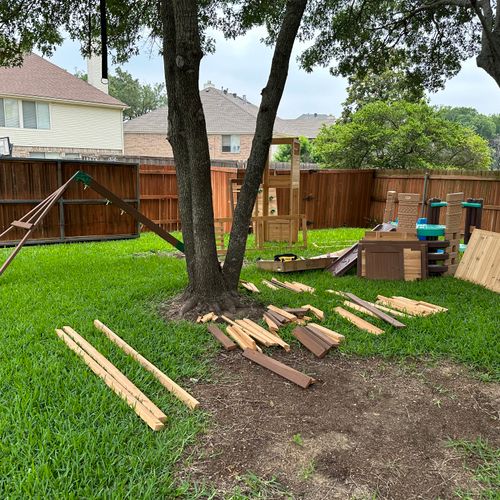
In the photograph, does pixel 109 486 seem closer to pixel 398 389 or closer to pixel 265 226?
pixel 398 389

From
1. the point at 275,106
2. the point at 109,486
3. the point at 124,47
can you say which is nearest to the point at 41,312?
the point at 109,486

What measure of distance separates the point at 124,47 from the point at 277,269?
15.8ft

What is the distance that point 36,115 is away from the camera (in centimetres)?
1850

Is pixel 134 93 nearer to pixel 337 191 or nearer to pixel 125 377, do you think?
pixel 337 191

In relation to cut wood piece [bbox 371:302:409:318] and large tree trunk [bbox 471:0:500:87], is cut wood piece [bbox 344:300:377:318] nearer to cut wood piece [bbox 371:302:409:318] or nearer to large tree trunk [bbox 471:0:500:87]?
cut wood piece [bbox 371:302:409:318]

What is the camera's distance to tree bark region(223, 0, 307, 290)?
452 centimetres

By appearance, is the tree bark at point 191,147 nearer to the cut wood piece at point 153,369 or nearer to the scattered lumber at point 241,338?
the scattered lumber at point 241,338

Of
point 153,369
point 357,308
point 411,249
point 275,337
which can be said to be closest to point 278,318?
point 275,337

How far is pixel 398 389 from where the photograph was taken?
3.21 m

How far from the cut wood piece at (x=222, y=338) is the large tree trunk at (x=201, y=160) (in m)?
0.46

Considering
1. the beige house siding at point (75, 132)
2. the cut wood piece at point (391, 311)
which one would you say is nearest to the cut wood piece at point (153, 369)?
the cut wood piece at point (391, 311)

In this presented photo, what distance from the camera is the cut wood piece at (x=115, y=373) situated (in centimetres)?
274

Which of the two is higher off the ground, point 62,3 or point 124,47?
point 62,3

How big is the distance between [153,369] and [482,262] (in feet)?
17.0
